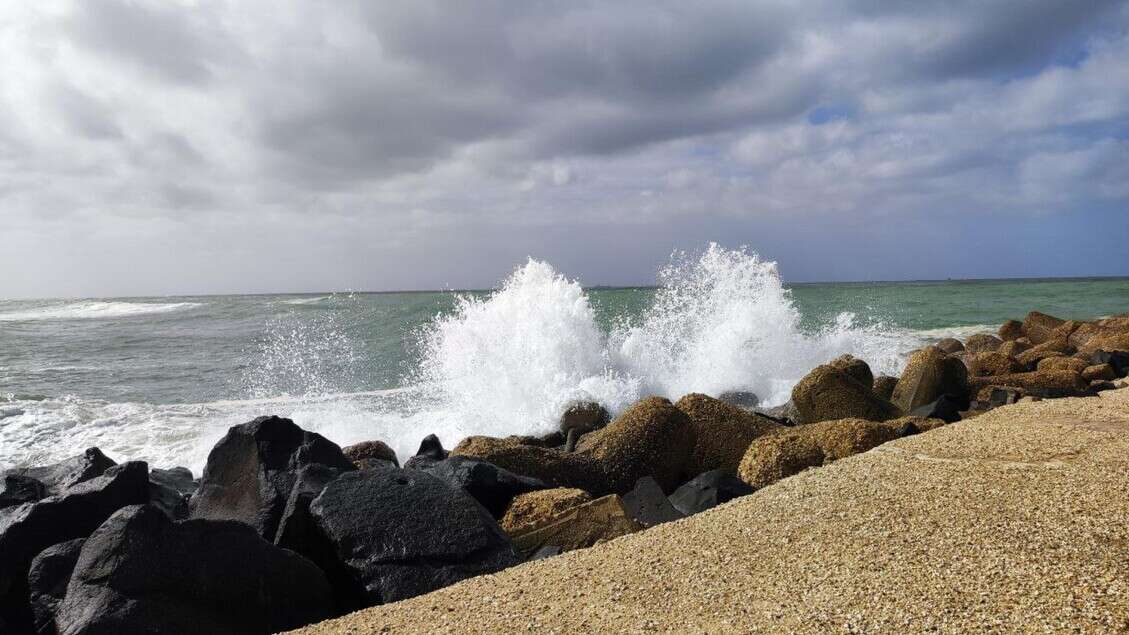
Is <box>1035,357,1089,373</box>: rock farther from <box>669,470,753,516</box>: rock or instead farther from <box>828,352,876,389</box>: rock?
<box>669,470,753,516</box>: rock

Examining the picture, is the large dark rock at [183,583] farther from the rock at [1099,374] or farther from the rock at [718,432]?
the rock at [1099,374]

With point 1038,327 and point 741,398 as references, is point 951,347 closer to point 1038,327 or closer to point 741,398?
point 1038,327

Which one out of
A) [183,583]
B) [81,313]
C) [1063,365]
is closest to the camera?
[183,583]

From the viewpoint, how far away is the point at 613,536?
138 inches

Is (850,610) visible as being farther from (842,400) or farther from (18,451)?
(18,451)

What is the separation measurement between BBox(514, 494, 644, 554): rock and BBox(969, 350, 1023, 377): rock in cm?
677

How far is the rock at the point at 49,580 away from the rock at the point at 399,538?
102 centimetres

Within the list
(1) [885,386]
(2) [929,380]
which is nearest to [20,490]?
(2) [929,380]

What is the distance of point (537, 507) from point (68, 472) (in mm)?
3146

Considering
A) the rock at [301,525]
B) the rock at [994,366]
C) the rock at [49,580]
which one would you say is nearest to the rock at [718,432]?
the rock at [301,525]

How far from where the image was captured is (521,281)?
40.1 feet

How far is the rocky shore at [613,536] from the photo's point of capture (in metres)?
2.33

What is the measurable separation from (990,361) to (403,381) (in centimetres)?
902

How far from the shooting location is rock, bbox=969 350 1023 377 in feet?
29.2
